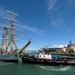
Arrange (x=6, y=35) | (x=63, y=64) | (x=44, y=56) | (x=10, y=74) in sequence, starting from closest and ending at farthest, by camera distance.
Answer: (x=10, y=74)
(x=63, y=64)
(x=44, y=56)
(x=6, y=35)

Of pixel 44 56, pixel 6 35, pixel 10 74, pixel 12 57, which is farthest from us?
pixel 6 35

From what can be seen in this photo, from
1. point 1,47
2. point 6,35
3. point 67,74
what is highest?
point 6,35

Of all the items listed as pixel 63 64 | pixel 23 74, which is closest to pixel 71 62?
pixel 63 64

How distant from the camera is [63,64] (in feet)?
197

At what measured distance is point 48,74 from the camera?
43.5 m

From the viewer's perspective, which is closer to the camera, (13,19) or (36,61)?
(36,61)

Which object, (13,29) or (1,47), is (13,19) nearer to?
(13,29)

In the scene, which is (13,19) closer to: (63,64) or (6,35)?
(6,35)

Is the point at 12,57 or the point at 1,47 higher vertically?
the point at 1,47

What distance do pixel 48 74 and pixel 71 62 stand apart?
62.9 feet

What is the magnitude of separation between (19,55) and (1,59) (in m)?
10.9

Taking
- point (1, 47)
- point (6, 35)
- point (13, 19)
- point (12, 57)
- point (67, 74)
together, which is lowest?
point (67, 74)

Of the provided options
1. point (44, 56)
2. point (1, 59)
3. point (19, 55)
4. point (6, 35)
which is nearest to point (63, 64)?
point (44, 56)

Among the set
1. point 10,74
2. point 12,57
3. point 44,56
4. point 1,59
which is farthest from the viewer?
point 1,59
